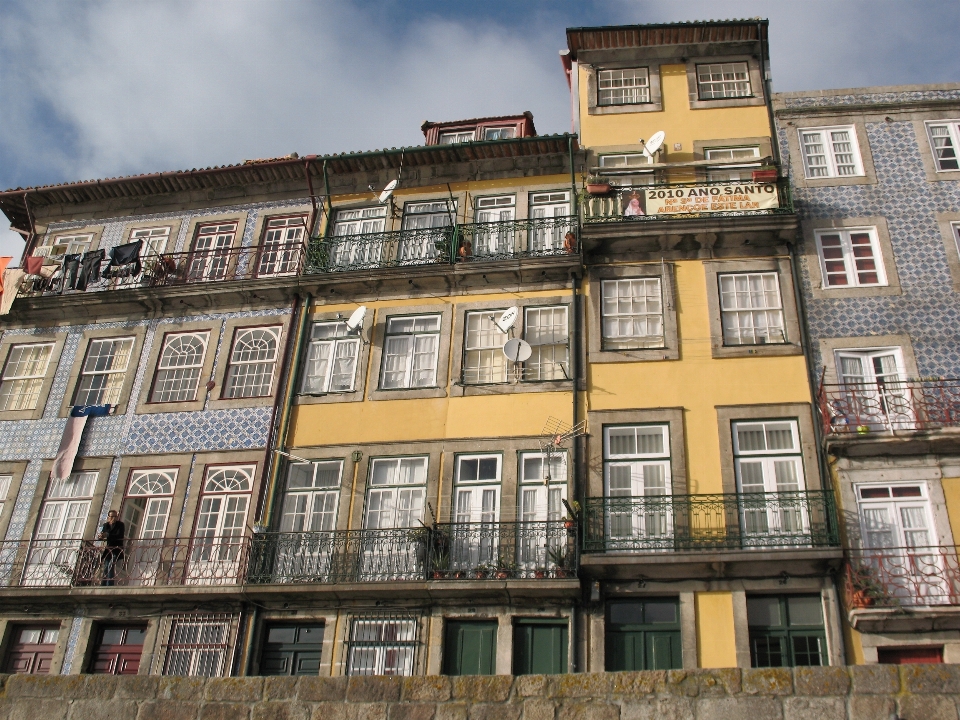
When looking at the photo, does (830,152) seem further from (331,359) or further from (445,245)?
(331,359)

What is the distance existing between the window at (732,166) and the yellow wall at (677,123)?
0.31 metres

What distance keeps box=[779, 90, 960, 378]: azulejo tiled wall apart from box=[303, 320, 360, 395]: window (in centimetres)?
730

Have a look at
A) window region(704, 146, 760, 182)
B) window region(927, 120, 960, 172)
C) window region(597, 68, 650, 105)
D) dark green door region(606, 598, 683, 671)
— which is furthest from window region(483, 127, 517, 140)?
dark green door region(606, 598, 683, 671)

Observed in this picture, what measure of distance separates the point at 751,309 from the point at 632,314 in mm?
1843

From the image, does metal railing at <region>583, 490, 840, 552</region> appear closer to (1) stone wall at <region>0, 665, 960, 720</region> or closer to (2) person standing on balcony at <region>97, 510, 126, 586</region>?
(1) stone wall at <region>0, 665, 960, 720</region>

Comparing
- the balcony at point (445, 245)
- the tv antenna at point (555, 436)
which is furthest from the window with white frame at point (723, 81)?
the tv antenna at point (555, 436)

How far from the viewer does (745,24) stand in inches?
720

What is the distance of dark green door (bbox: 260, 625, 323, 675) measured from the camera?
13961 mm

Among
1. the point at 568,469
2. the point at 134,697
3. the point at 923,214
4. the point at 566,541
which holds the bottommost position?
the point at 134,697

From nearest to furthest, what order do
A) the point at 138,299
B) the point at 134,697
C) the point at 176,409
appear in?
1. the point at 134,697
2. the point at 176,409
3. the point at 138,299

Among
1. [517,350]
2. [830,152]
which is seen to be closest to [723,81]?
[830,152]

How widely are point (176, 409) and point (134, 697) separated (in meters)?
8.83

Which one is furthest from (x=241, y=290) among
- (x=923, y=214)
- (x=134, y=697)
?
(x=923, y=214)

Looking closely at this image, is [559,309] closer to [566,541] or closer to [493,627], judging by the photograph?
[566,541]
